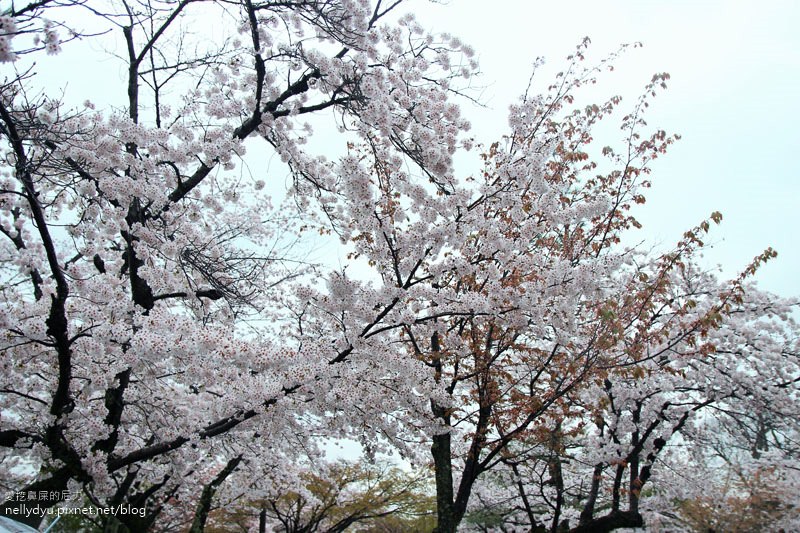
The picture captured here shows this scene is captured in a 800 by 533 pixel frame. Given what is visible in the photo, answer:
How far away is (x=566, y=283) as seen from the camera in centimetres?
516

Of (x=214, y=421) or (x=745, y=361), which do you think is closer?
(x=214, y=421)

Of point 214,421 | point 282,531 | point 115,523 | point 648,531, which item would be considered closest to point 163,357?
point 214,421

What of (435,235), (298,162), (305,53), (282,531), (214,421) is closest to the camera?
(435,235)

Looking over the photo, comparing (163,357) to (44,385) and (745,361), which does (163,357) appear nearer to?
(44,385)

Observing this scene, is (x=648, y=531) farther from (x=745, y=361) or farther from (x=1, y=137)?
(x=1, y=137)

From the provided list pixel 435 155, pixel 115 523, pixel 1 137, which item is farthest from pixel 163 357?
pixel 115 523

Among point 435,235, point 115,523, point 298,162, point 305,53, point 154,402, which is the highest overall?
point 305,53

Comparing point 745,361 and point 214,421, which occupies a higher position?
point 745,361

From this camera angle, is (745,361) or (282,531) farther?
A: (282,531)

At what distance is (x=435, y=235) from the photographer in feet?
16.8

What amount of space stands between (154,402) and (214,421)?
4.90ft

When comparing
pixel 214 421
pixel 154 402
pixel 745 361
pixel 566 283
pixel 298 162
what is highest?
pixel 298 162

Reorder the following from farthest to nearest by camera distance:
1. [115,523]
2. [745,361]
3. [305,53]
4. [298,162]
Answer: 1. [745,361]
2. [115,523]
3. [298,162]
4. [305,53]

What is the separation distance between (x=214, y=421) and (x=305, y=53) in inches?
158
